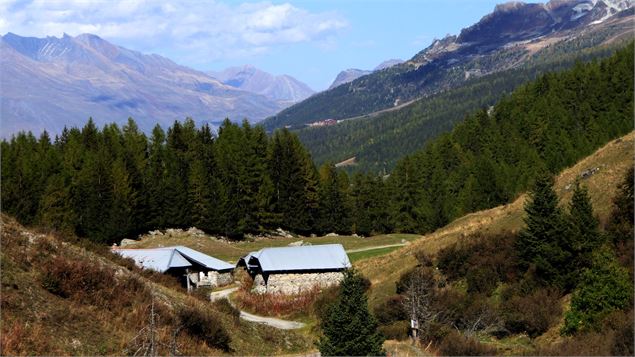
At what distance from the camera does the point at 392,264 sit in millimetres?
47938

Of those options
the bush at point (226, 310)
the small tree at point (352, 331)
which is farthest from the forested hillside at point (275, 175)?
the small tree at point (352, 331)

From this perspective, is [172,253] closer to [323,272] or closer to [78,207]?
[323,272]

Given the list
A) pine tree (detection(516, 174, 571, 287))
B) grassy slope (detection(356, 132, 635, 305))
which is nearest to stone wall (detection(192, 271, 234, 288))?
grassy slope (detection(356, 132, 635, 305))

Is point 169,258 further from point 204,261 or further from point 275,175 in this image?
point 275,175

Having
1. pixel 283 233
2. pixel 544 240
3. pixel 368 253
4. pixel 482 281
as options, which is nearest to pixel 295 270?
pixel 482 281

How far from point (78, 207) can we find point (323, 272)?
39001 millimetres

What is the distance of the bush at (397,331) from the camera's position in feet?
92.2

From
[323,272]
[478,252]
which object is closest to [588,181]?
[478,252]

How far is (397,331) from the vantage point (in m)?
28.9

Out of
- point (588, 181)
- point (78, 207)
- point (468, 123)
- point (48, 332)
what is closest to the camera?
point (48, 332)

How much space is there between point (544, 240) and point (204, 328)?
1990 cm

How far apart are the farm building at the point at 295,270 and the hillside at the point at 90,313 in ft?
79.5

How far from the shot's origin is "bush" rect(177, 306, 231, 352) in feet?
65.0

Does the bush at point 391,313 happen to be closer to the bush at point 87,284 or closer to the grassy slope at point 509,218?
the grassy slope at point 509,218
